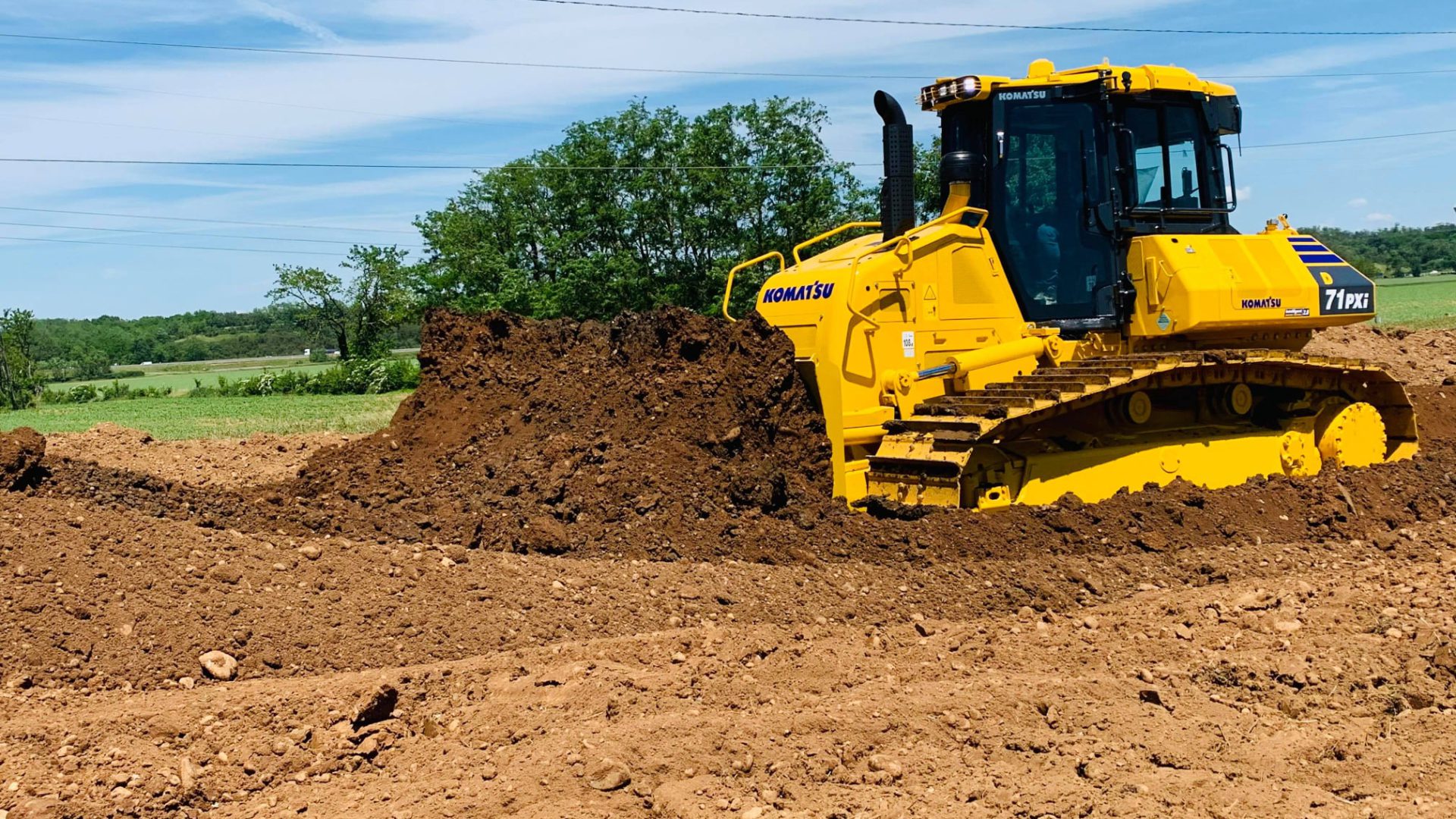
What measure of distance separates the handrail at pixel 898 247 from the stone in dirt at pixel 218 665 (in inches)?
182

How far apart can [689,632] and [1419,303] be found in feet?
181

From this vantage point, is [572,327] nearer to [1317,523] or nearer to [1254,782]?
[1317,523]

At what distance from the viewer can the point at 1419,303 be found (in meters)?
53.6

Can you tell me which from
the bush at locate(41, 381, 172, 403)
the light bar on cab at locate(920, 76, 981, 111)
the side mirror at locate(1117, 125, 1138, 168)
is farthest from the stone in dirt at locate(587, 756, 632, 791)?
the bush at locate(41, 381, 172, 403)

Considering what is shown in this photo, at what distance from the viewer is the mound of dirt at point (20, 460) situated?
28.9ft

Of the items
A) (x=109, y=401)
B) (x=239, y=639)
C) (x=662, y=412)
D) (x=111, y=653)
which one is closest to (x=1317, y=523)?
(x=662, y=412)

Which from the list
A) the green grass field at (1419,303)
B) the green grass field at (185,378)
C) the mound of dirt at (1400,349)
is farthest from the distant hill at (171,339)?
the mound of dirt at (1400,349)

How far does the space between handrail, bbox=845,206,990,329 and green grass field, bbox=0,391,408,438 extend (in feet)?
38.8

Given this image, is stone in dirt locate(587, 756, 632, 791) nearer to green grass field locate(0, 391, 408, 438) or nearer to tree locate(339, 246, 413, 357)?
green grass field locate(0, 391, 408, 438)

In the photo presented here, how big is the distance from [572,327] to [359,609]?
5179 mm

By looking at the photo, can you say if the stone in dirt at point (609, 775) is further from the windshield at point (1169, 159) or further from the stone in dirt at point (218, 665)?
the windshield at point (1169, 159)

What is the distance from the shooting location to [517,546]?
8.22 meters

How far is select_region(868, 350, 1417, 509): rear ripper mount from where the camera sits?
8.57 meters

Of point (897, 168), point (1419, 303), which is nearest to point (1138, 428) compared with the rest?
point (897, 168)
